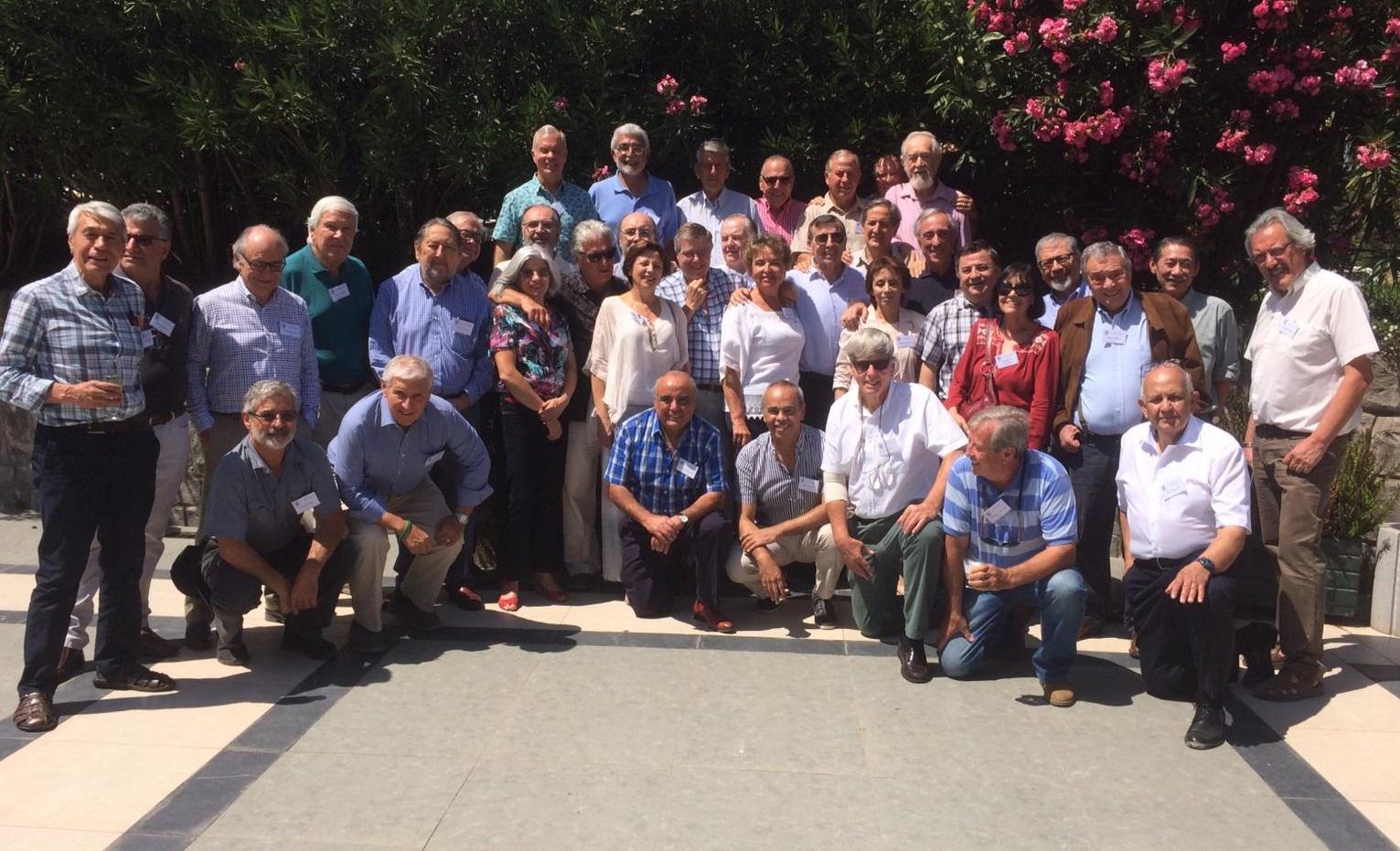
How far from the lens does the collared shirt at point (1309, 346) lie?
4891 millimetres

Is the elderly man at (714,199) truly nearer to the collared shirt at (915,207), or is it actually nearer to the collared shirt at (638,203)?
the collared shirt at (638,203)

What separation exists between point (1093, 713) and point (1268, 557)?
182 centimetres

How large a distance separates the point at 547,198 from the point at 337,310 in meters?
1.28

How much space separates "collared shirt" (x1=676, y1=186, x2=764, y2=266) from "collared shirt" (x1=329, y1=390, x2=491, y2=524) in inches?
75.5

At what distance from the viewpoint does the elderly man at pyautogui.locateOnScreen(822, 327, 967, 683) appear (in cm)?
539

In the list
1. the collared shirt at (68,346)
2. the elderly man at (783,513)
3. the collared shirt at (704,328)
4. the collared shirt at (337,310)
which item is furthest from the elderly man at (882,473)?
the collared shirt at (68,346)

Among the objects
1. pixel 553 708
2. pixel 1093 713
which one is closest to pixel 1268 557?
pixel 1093 713

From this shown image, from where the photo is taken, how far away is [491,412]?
6777 mm

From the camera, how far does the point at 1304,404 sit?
16.5 feet

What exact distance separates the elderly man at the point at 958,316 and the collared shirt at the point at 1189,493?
108cm

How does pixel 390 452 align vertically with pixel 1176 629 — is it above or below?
above

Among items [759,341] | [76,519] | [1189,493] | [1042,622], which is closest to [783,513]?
[759,341]

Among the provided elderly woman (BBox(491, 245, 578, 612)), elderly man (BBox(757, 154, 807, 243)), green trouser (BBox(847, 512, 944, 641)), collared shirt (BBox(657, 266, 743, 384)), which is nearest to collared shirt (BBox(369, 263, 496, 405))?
elderly woman (BBox(491, 245, 578, 612))

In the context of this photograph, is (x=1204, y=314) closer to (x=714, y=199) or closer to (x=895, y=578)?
(x=895, y=578)
